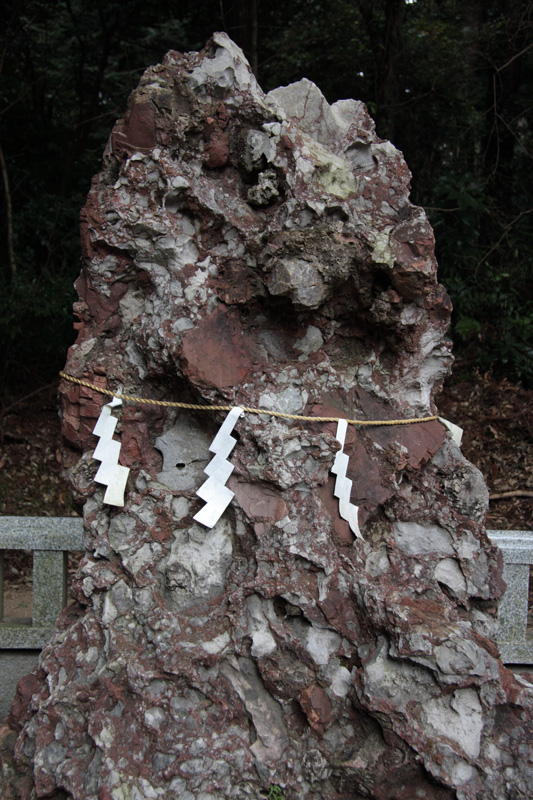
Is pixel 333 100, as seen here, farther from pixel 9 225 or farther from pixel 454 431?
pixel 454 431

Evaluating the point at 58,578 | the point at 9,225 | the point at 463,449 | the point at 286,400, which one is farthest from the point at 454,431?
the point at 9,225

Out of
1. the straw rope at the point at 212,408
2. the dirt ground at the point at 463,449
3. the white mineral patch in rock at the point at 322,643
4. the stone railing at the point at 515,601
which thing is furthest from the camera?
the dirt ground at the point at 463,449

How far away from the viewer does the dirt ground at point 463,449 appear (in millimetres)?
4641

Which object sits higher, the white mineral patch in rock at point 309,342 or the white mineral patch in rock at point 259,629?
the white mineral patch in rock at point 309,342

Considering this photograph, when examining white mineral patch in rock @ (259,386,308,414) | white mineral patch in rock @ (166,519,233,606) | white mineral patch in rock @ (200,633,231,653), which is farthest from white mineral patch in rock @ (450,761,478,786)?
white mineral patch in rock @ (259,386,308,414)

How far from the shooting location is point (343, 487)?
1.99 metres

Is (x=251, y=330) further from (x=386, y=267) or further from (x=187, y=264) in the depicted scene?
(x=386, y=267)

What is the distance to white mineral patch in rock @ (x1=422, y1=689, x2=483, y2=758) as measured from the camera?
1.79m

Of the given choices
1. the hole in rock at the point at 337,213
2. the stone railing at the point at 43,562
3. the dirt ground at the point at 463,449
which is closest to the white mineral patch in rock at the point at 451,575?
the hole in rock at the point at 337,213

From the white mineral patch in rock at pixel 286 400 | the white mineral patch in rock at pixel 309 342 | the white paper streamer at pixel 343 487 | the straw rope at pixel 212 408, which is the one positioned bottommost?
the white paper streamer at pixel 343 487

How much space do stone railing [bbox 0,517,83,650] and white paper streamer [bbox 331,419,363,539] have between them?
1602mm

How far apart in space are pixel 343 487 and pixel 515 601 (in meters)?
1.60

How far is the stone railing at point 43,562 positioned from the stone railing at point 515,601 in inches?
79.1

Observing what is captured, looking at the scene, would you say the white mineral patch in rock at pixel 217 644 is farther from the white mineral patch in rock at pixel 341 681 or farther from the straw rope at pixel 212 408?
the straw rope at pixel 212 408
